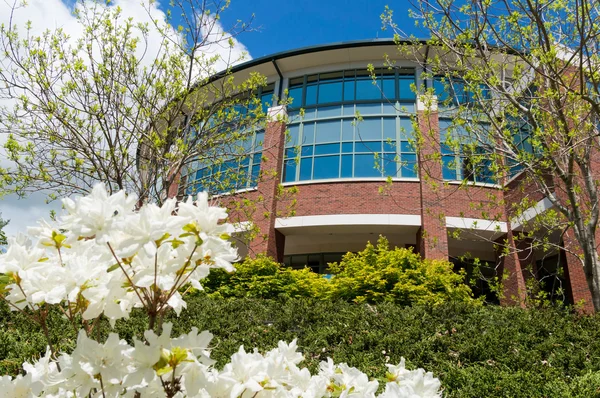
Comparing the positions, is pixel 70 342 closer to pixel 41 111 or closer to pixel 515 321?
pixel 41 111

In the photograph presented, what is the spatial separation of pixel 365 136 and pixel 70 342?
44.5 feet

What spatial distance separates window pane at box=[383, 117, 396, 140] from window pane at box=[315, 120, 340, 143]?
5.79 ft

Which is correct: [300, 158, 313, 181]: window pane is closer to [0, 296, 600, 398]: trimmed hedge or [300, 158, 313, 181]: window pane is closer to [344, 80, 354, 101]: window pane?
→ [344, 80, 354, 101]: window pane

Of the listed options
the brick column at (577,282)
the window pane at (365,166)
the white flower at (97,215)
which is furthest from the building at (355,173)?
the white flower at (97,215)

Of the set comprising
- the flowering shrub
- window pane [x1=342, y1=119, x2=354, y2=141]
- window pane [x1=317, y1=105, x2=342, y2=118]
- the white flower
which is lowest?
the flowering shrub

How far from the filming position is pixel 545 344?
585 cm

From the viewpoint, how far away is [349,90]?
18078 mm

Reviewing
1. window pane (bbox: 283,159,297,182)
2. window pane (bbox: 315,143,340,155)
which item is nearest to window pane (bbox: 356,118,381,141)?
window pane (bbox: 315,143,340,155)

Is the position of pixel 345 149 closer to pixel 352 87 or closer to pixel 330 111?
pixel 330 111

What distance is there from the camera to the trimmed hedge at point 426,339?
4398mm

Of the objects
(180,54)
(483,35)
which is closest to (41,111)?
(180,54)

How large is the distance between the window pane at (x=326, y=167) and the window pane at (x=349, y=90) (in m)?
2.76

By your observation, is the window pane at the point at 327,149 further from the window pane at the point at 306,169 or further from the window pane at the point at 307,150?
the window pane at the point at 306,169

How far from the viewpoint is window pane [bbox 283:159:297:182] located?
1706 centimetres
